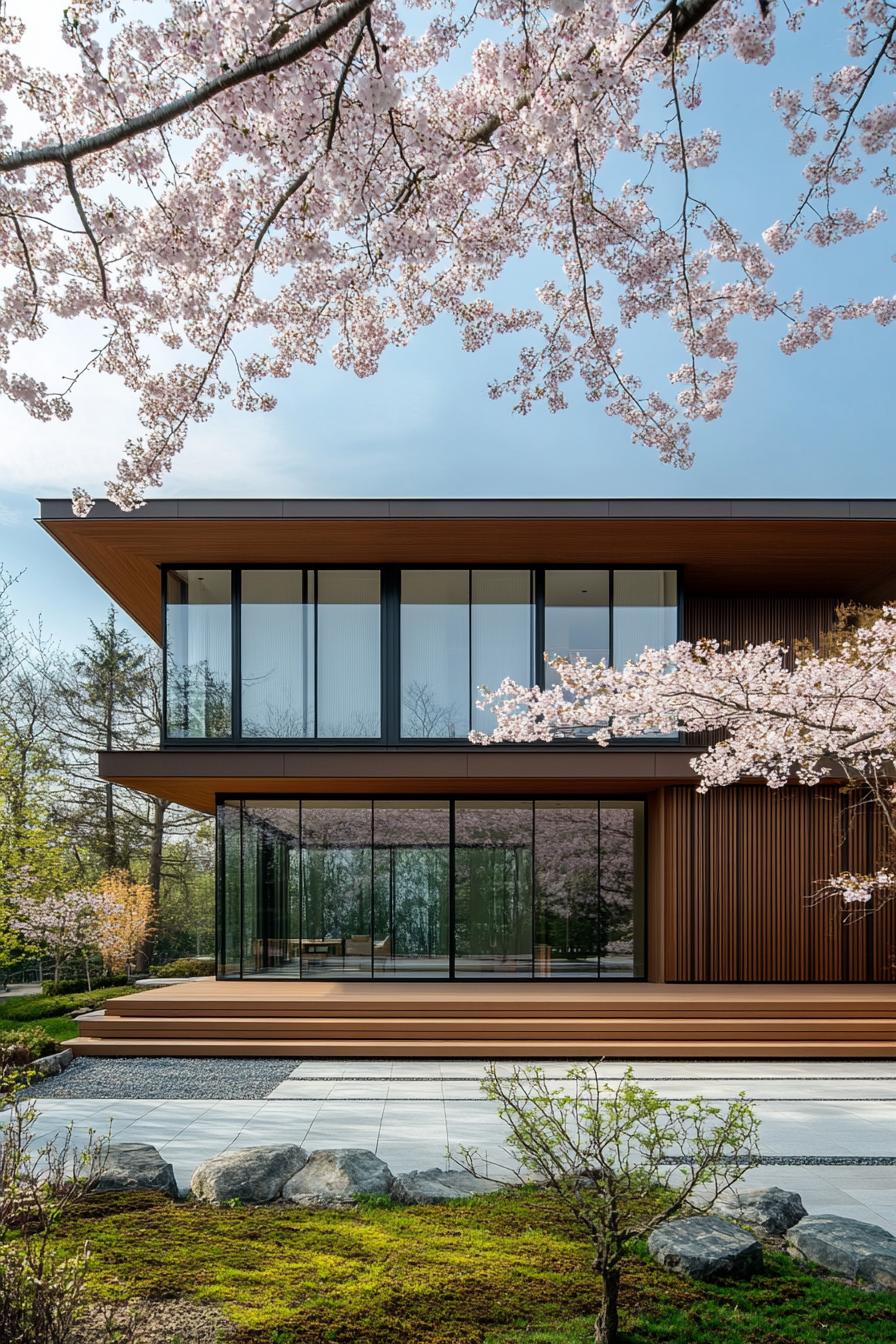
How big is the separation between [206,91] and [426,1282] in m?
4.99

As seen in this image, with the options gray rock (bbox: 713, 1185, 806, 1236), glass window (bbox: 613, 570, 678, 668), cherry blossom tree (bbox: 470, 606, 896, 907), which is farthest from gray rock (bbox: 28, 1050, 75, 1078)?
glass window (bbox: 613, 570, 678, 668)

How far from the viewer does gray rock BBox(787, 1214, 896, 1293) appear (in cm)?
457

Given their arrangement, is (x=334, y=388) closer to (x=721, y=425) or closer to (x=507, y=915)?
(x=721, y=425)

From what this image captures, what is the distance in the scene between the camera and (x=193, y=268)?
4.80 m

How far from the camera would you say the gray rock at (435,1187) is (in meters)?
5.72

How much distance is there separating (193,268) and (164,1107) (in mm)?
7201

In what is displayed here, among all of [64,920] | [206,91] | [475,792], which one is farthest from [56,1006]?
[206,91]

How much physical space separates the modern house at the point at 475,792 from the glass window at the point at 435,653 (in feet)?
0.11

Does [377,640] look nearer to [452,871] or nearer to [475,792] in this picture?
[475,792]

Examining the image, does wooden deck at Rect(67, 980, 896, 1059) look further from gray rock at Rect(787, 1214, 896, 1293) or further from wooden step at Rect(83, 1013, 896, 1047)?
gray rock at Rect(787, 1214, 896, 1293)

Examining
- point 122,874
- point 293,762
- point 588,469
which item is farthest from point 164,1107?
point 588,469

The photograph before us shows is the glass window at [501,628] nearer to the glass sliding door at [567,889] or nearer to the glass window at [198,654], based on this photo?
the glass sliding door at [567,889]

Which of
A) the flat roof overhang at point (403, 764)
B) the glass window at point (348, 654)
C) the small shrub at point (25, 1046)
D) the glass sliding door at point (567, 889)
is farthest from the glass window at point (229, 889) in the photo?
the glass sliding door at point (567, 889)

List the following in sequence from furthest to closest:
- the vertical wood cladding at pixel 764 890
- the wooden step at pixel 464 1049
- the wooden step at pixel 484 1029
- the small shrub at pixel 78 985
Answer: the small shrub at pixel 78 985
the vertical wood cladding at pixel 764 890
the wooden step at pixel 484 1029
the wooden step at pixel 464 1049
